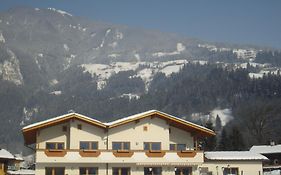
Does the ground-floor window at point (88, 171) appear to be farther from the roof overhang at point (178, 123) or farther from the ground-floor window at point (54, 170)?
the roof overhang at point (178, 123)

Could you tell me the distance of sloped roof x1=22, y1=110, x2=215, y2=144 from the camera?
51156 millimetres

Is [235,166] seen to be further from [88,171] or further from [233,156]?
[88,171]

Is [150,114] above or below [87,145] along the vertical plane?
above

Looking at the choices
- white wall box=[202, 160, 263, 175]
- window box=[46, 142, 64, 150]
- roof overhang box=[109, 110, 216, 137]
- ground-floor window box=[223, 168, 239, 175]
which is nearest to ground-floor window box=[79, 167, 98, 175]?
window box=[46, 142, 64, 150]

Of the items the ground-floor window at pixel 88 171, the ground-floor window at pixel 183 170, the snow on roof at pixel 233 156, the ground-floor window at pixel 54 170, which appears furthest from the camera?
the snow on roof at pixel 233 156

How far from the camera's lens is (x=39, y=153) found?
50625mm

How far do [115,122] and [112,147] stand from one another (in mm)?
2817

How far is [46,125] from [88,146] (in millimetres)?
5145

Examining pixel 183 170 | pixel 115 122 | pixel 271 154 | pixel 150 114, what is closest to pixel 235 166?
pixel 183 170

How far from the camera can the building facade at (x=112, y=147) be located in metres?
51.0

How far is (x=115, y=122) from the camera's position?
53.0 metres

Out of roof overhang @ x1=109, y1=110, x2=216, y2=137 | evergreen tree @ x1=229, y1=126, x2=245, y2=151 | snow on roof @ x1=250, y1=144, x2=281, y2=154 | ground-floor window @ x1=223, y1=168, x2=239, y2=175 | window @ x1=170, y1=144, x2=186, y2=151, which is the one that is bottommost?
ground-floor window @ x1=223, y1=168, x2=239, y2=175

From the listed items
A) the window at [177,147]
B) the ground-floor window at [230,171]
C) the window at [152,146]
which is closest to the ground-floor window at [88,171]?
the window at [152,146]

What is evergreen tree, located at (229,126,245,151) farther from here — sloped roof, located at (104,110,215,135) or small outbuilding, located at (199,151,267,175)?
sloped roof, located at (104,110,215,135)
